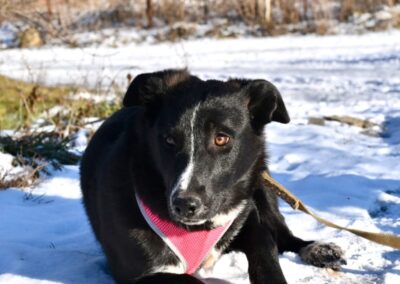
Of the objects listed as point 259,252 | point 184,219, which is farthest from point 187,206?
point 259,252

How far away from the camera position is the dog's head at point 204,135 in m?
3.01

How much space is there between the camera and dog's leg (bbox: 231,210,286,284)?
11.2 ft

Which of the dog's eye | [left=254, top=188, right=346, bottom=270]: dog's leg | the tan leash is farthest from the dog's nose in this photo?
[left=254, top=188, right=346, bottom=270]: dog's leg

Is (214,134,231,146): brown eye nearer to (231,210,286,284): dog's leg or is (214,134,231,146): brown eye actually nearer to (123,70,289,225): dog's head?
(123,70,289,225): dog's head

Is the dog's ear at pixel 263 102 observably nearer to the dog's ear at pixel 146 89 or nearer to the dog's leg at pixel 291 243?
the dog's ear at pixel 146 89

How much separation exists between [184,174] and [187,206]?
0.49 ft

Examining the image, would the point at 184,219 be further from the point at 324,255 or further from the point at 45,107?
the point at 45,107

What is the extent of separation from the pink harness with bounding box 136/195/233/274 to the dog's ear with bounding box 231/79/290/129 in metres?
0.56

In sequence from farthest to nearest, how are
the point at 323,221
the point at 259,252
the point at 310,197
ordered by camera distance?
the point at 310,197 → the point at 323,221 → the point at 259,252

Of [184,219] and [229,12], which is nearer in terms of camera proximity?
[184,219]

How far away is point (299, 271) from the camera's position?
3.86 meters

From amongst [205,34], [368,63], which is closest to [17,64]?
[368,63]

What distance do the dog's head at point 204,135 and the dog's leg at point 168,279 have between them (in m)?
0.27

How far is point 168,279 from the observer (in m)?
3.16
